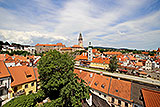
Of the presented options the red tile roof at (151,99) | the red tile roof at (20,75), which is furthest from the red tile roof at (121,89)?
the red tile roof at (20,75)

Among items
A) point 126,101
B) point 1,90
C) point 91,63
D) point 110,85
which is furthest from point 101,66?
point 1,90

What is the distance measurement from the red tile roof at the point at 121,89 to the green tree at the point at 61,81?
10.3 m

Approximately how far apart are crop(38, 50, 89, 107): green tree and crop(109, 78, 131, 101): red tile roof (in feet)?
33.7

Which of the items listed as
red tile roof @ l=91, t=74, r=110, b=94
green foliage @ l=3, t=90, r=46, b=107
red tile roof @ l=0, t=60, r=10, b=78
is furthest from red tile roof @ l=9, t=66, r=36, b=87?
red tile roof @ l=91, t=74, r=110, b=94

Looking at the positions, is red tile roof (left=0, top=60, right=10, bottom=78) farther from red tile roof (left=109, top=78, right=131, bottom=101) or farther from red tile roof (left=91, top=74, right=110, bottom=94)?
red tile roof (left=109, top=78, right=131, bottom=101)

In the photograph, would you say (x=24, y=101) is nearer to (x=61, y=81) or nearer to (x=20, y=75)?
(x=61, y=81)

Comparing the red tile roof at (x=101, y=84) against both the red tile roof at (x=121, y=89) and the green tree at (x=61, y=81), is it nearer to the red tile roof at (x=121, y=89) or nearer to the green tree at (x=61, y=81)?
the red tile roof at (x=121, y=89)

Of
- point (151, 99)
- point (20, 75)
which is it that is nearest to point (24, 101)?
point (20, 75)

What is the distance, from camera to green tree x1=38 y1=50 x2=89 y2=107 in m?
11.7

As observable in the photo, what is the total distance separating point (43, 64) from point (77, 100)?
9198mm

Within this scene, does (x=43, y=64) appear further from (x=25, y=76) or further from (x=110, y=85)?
(x=110, y=85)

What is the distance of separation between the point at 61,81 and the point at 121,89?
Result: 15.3 metres

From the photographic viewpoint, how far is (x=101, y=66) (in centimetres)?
5006

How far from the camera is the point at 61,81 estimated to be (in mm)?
13789
